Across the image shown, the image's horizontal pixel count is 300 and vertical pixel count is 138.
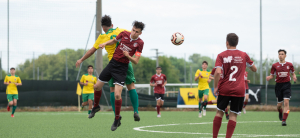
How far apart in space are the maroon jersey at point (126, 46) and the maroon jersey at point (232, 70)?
1.93m

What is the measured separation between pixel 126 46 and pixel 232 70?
2.28m

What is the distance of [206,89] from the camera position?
48.5 ft

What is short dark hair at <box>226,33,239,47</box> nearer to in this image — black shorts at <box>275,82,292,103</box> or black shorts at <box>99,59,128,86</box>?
black shorts at <box>99,59,128,86</box>

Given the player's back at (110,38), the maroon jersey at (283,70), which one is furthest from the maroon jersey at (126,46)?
the maroon jersey at (283,70)

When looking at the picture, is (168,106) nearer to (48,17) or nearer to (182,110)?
(182,110)

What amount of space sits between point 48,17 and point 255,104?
13.5 metres

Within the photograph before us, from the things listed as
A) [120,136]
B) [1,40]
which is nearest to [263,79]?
[1,40]

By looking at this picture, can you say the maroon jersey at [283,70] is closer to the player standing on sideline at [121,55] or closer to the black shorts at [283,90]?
the black shorts at [283,90]

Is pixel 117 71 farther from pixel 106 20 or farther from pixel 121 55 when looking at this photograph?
pixel 106 20

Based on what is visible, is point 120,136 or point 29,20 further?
point 29,20

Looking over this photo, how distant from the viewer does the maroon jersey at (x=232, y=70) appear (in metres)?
5.45

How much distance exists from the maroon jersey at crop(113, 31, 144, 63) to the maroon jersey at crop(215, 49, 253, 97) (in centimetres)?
193

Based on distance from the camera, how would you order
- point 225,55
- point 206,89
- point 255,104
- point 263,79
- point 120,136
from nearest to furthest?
point 225,55 → point 120,136 → point 206,89 → point 255,104 → point 263,79

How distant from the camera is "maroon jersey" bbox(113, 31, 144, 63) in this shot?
682 centimetres
